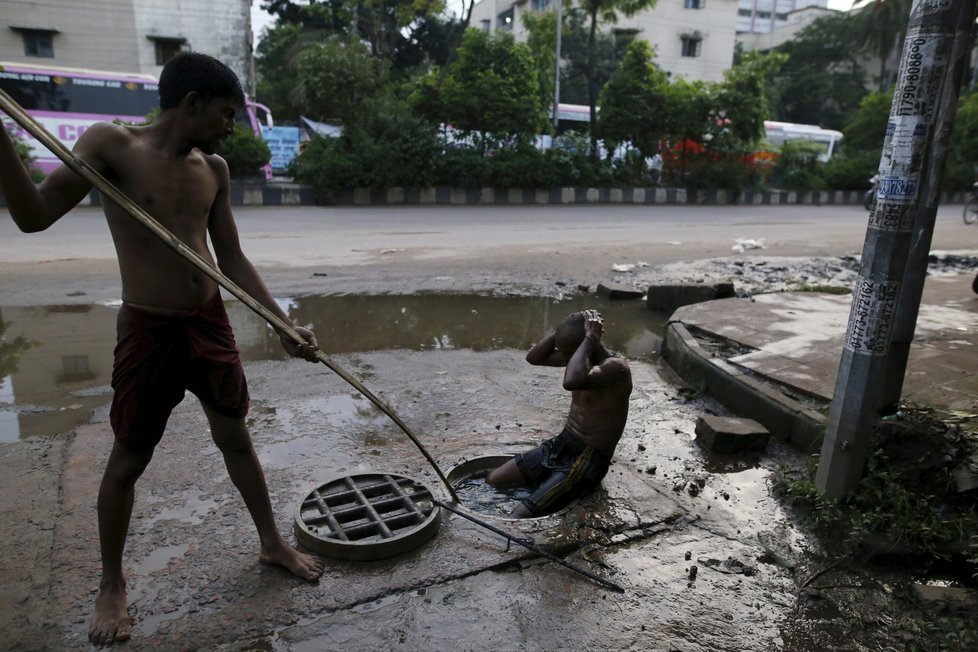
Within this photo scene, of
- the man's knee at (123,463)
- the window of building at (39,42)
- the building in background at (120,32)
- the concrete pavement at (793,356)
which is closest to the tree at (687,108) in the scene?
the building in background at (120,32)

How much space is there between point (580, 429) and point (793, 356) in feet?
8.26

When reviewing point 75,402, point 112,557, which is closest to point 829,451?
point 112,557

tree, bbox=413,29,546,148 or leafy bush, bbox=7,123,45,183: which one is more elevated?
tree, bbox=413,29,546,148

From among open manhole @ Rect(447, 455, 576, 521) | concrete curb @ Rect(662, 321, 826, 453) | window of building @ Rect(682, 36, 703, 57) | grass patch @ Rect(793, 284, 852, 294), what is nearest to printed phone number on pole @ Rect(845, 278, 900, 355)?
concrete curb @ Rect(662, 321, 826, 453)

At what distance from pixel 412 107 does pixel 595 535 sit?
18246 mm

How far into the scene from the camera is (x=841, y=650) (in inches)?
90.0

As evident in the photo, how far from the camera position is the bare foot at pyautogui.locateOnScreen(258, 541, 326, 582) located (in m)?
2.51

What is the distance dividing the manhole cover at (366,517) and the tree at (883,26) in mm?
45404

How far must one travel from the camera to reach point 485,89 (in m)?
19.1

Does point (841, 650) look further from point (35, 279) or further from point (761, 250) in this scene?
point (761, 250)

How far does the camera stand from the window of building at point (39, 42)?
2505 cm

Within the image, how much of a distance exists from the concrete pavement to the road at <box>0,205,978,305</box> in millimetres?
2942

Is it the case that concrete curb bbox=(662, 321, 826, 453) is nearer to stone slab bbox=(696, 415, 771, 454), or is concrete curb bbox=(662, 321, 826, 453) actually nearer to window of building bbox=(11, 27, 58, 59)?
stone slab bbox=(696, 415, 771, 454)

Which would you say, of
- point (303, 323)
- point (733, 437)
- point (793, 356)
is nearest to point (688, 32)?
point (303, 323)
